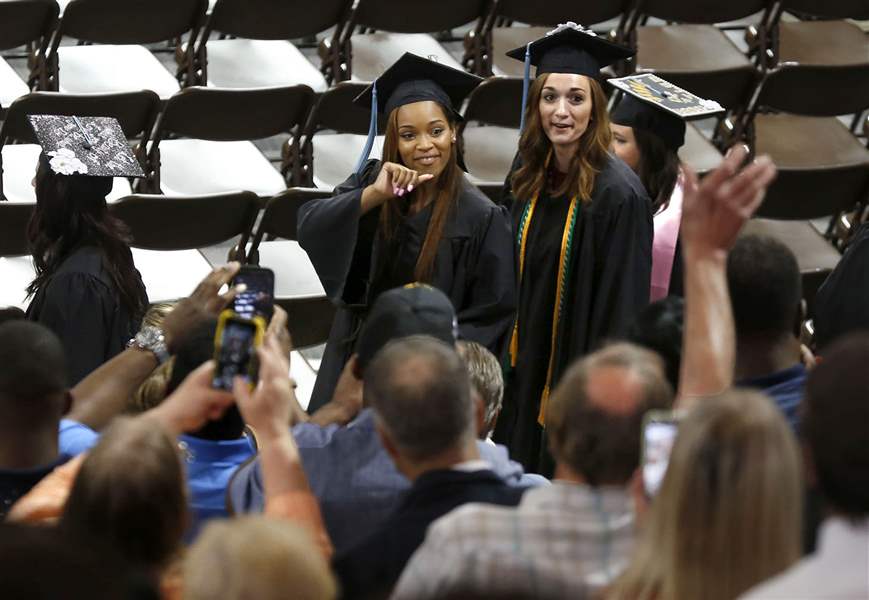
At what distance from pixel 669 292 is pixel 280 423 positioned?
286 cm

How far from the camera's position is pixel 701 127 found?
7871mm

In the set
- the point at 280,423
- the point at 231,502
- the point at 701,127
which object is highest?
the point at 280,423

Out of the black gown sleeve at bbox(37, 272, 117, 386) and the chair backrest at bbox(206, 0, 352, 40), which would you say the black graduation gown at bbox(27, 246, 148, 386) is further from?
the chair backrest at bbox(206, 0, 352, 40)

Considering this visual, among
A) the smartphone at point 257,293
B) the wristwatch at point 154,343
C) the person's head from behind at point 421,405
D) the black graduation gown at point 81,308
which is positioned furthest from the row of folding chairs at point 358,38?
the person's head from behind at point 421,405

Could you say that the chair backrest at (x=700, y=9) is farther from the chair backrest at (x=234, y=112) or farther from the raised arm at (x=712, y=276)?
the raised arm at (x=712, y=276)

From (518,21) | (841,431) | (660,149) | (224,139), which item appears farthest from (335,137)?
(841,431)

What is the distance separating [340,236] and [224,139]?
163 centimetres

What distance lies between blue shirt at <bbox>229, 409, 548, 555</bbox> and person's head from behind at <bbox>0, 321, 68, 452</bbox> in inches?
14.1

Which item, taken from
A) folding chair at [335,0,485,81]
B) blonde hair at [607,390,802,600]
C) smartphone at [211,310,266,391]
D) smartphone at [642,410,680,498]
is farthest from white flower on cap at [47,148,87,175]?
blonde hair at [607,390,802,600]

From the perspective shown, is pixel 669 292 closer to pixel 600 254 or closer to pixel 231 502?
pixel 600 254

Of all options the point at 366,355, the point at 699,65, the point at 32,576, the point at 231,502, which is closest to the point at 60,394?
the point at 231,502

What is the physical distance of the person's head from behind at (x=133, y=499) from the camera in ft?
7.24

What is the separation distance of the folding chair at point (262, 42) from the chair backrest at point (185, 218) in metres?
0.80

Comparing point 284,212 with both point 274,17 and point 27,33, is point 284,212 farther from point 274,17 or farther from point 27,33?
point 27,33
